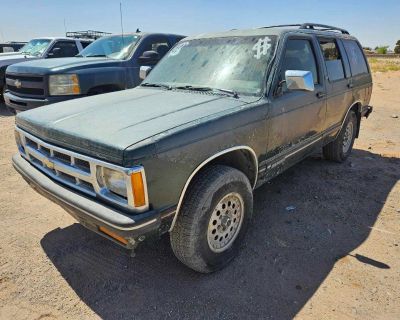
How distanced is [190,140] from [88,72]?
4387mm

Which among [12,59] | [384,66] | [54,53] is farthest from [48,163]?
[384,66]

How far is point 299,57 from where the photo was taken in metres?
3.98

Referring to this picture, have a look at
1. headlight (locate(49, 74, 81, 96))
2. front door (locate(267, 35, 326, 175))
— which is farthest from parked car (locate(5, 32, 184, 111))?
front door (locate(267, 35, 326, 175))

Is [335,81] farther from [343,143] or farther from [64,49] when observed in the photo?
[64,49]

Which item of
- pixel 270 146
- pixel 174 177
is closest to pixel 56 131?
pixel 174 177

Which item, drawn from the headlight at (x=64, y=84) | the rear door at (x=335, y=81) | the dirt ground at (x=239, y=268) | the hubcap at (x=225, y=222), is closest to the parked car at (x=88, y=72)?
the headlight at (x=64, y=84)

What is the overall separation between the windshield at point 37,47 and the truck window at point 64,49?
0.32m

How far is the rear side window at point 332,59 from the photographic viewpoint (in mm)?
4570

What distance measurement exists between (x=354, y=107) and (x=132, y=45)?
435cm

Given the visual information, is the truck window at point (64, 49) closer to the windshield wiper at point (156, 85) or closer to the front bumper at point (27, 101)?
the front bumper at point (27, 101)

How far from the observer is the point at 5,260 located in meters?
3.18

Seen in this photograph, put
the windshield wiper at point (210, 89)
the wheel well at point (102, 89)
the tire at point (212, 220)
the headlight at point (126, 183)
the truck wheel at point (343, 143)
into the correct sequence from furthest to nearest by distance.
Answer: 1. the wheel well at point (102, 89)
2. the truck wheel at point (343, 143)
3. the windshield wiper at point (210, 89)
4. the tire at point (212, 220)
5. the headlight at point (126, 183)

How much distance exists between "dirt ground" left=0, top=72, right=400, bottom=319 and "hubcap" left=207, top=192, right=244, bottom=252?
0.24m

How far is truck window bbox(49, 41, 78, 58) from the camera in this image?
960cm
